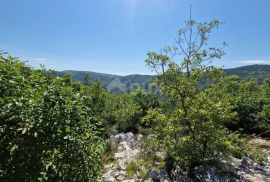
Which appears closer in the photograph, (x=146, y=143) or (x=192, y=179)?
(x=192, y=179)

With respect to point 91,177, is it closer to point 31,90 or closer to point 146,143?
point 31,90

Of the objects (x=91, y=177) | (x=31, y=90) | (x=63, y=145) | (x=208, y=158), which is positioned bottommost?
(x=208, y=158)

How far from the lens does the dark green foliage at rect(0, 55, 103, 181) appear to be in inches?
148

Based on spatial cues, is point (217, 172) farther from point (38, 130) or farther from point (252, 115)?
point (252, 115)

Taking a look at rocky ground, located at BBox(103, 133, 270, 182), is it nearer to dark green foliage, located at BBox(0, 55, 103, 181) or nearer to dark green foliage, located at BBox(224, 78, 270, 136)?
dark green foliage, located at BBox(0, 55, 103, 181)

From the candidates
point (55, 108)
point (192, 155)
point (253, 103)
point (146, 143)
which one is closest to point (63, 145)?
point (55, 108)

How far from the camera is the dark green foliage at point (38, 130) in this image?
376 centimetres

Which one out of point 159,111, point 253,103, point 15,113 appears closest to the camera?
point 15,113

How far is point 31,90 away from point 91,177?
6.63 ft

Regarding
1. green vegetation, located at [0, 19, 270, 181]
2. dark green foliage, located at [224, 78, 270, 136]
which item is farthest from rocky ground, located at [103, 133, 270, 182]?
dark green foliage, located at [224, 78, 270, 136]

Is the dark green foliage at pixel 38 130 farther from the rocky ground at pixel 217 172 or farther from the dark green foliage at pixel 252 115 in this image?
the dark green foliage at pixel 252 115

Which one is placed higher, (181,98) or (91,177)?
(181,98)

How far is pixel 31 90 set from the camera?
13.1 feet

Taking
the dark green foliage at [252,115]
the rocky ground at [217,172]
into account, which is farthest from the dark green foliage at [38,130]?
the dark green foliage at [252,115]
